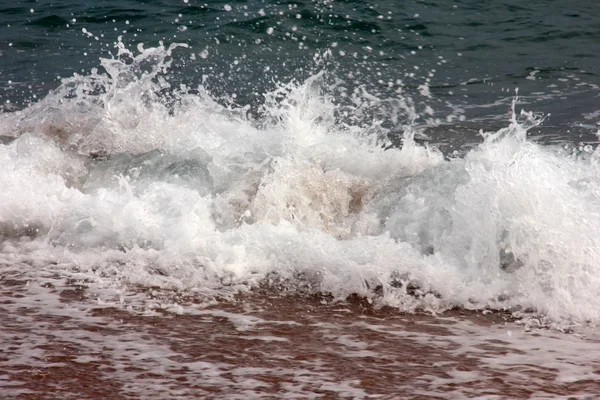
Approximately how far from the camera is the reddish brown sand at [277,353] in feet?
8.16

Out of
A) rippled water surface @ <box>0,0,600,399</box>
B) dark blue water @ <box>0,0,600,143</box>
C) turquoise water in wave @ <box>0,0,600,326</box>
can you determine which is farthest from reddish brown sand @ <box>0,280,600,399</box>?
dark blue water @ <box>0,0,600,143</box>

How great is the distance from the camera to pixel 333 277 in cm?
349

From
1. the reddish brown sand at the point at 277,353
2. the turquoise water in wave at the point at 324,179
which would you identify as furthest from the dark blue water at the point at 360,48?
the reddish brown sand at the point at 277,353

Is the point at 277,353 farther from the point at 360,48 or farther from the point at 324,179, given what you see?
the point at 360,48

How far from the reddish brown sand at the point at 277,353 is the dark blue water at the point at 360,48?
353 cm

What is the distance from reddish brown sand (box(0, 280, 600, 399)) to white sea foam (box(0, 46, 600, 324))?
0.77 ft

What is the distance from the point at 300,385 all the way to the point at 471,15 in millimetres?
8676

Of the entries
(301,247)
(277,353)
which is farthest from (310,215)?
(277,353)

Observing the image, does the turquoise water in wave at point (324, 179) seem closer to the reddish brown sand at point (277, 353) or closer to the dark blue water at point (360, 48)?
the dark blue water at point (360, 48)

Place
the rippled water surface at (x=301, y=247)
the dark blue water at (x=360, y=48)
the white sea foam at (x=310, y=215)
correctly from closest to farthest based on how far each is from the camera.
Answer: the rippled water surface at (x=301, y=247) → the white sea foam at (x=310, y=215) → the dark blue water at (x=360, y=48)

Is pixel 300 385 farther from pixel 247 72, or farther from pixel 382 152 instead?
pixel 247 72

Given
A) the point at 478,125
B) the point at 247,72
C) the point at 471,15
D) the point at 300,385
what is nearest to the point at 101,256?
the point at 300,385

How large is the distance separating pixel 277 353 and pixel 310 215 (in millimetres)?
1659

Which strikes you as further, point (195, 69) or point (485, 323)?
point (195, 69)
